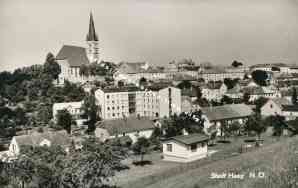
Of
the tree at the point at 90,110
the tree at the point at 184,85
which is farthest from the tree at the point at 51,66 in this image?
the tree at the point at 184,85

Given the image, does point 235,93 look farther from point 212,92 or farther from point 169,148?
point 169,148

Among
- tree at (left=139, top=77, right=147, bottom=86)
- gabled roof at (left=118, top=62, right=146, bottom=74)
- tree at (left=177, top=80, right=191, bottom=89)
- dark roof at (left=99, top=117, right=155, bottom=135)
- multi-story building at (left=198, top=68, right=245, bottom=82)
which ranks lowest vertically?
dark roof at (left=99, top=117, right=155, bottom=135)

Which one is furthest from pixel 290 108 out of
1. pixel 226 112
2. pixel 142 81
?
pixel 142 81

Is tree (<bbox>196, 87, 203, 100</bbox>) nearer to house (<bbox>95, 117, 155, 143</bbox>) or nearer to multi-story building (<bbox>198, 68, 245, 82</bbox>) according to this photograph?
house (<bbox>95, 117, 155, 143</bbox>)

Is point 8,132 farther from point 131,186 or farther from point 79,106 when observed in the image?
point 131,186

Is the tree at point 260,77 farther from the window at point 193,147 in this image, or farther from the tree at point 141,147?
the window at point 193,147

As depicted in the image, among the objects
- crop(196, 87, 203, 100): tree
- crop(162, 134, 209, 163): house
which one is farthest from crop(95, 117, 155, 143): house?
crop(196, 87, 203, 100): tree
